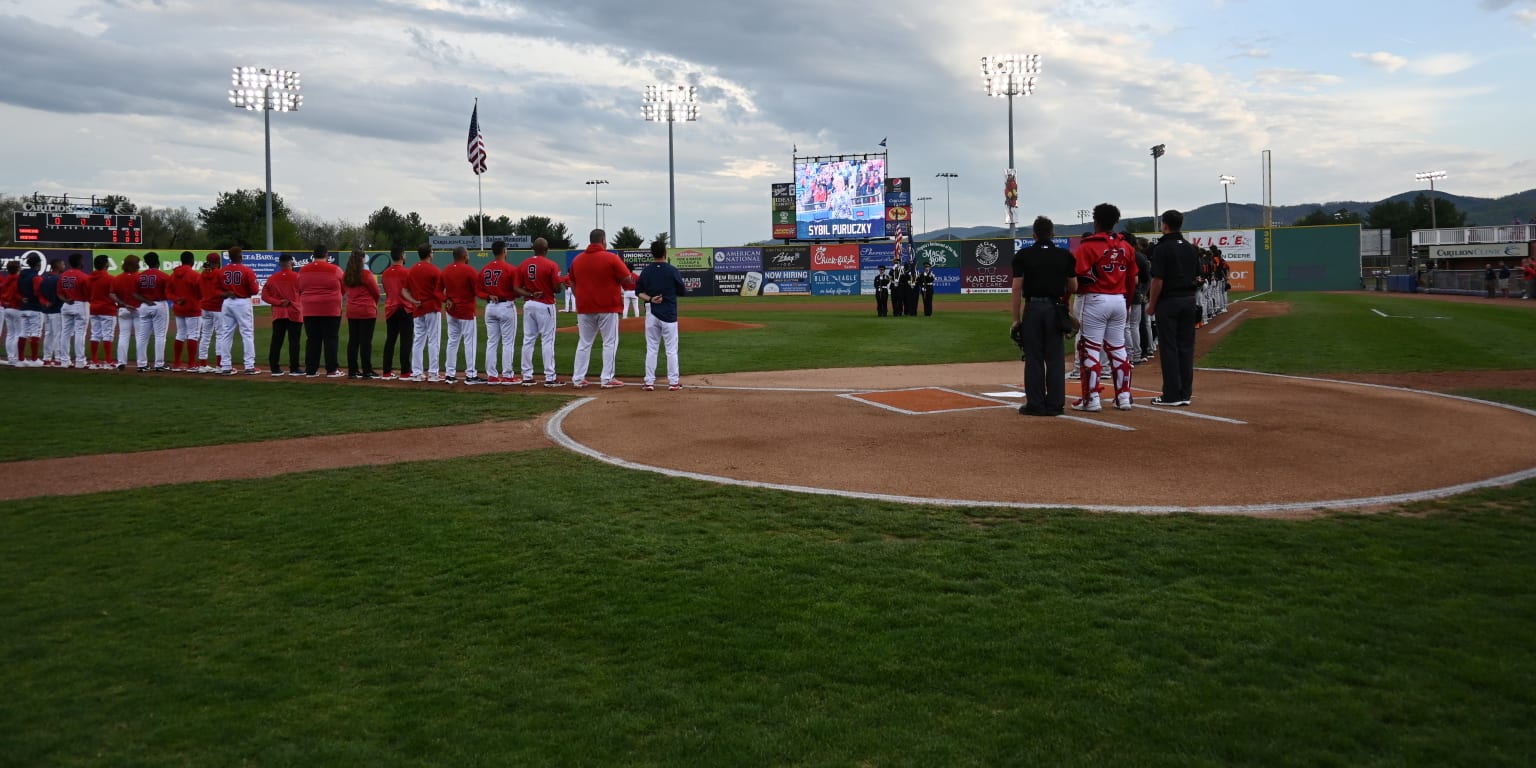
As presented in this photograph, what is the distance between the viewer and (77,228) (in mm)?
49375

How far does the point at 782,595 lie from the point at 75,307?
19.3 meters

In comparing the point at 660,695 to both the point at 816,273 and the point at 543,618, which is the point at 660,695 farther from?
the point at 816,273

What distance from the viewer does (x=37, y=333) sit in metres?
19.7

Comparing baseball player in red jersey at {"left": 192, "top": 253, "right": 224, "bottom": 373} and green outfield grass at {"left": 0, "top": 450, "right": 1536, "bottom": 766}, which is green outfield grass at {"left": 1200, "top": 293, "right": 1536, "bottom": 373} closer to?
green outfield grass at {"left": 0, "top": 450, "right": 1536, "bottom": 766}

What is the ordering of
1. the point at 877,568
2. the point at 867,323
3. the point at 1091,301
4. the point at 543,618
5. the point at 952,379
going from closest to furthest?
1. the point at 543,618
2. the point at 877,568
3. the point at 1091,301
4. the point at 952,379
5. the point at 867,323

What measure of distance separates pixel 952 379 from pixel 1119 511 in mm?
8474

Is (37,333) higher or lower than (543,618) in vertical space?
higher

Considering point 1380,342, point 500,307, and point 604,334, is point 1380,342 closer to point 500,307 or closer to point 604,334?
point 604,334

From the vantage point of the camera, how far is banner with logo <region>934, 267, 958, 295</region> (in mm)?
55750

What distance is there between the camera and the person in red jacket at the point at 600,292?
14.1 metres

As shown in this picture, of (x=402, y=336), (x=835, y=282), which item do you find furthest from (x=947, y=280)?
(x=402, y=336)

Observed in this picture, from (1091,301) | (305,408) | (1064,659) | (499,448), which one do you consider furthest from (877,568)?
(305,408)

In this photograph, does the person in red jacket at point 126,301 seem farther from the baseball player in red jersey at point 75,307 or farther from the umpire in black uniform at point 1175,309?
the umpire in black uniform at point 1175,309

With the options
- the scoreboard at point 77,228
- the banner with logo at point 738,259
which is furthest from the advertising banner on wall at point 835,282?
the scoreboard at point 77,228
